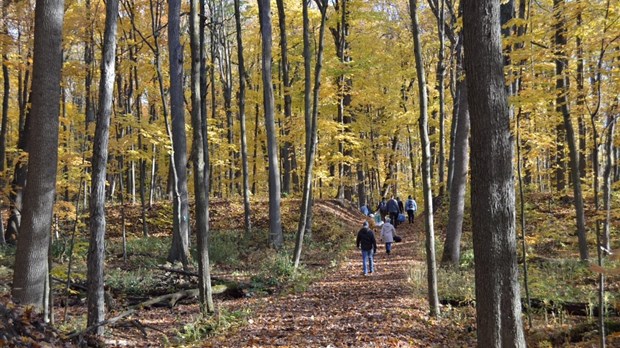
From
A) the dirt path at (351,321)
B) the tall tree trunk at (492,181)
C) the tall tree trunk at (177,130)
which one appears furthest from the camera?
the tall tree trunk at (177,130)

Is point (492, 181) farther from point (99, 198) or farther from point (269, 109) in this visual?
point (269, 109)

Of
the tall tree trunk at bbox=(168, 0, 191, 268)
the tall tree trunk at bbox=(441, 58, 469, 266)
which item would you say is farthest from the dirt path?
the tall tree trunk at bbox=(168, 0, 191, 268)

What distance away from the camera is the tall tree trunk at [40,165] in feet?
22.8

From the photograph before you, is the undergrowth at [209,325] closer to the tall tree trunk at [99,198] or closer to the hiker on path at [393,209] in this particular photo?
the tall tree trunk at [99,198]

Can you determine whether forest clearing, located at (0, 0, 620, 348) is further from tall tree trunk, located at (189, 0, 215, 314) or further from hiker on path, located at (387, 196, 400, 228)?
hiker on path, located at (387, 196, 400, 228)

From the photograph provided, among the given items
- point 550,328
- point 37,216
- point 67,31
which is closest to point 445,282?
point 550,328

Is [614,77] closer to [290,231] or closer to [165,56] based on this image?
[290,231]

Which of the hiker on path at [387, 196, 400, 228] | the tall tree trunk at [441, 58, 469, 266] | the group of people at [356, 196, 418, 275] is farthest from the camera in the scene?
the hiker on path at [387, 196, 400, 228]

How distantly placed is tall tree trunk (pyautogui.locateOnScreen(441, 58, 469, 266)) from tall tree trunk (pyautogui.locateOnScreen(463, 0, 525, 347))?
25.0 ft

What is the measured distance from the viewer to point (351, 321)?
782cm

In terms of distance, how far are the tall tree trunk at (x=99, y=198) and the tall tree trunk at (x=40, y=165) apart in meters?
0.67

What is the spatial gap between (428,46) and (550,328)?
17.7 m

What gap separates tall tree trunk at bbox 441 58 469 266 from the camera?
12.0 m

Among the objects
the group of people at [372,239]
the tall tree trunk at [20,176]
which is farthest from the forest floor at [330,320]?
the tall tree trunk at [20,176]
